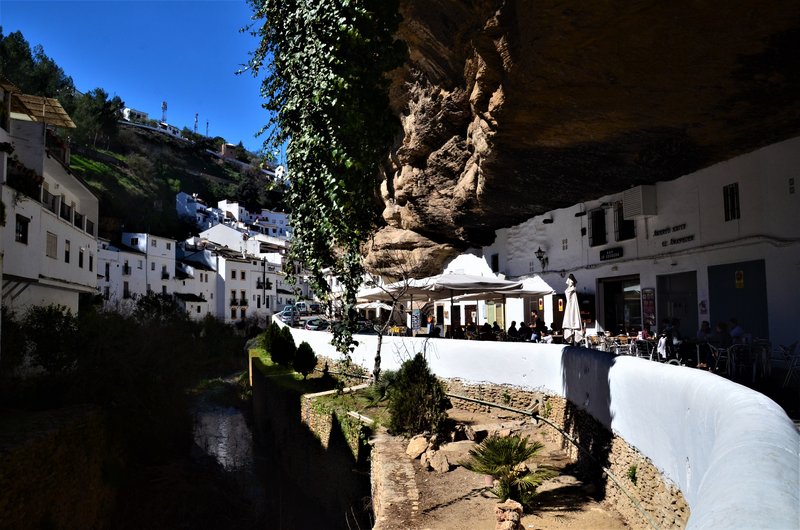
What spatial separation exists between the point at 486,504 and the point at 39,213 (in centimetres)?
1927

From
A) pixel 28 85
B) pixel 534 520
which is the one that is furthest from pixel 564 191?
pixel 28 85

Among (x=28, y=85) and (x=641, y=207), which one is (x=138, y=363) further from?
(x=28, y=85)

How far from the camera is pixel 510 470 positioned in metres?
7.06

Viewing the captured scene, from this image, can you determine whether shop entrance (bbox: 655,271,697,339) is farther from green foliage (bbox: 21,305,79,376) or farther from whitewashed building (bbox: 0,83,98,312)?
whitewashed building (bbox: 0,83,98,312)

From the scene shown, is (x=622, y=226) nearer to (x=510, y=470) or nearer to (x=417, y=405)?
(x=417, y=405)

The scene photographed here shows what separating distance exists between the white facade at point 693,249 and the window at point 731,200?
0.02 metres

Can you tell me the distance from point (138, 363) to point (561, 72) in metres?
16.1

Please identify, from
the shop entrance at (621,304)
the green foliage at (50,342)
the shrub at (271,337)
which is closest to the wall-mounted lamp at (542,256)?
the shop entrance at (621,304)

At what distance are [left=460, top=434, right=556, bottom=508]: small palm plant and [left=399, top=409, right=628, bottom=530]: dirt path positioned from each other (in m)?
0.24

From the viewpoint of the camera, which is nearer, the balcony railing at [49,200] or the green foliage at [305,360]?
the green foliage at [305,360]

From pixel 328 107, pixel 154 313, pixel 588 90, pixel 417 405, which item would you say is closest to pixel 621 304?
pixel 417 405

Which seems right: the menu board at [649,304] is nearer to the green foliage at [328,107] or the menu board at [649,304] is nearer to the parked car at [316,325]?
the green foliage at [328,107]

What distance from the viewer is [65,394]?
54.2 ft

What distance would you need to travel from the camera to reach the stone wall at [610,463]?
4.98 m
